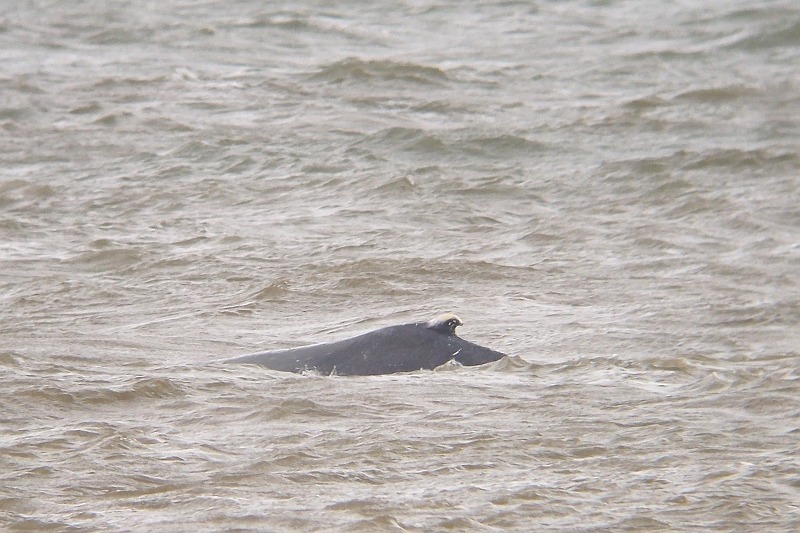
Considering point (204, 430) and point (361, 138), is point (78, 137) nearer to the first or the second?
point (361, 138)

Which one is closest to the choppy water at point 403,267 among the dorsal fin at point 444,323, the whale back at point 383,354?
the whale back at point 383,354

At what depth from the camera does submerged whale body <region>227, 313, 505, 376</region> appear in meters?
6.53

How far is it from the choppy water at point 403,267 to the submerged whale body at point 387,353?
0.09 meters

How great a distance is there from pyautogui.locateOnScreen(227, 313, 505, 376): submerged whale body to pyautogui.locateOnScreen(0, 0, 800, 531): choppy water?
0.09 meters

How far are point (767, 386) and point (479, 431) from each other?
1.46 meters

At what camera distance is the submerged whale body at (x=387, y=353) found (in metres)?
6.53

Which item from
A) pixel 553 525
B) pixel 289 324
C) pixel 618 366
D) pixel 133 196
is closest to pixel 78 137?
pixel 133 196

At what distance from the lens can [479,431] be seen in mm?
5871

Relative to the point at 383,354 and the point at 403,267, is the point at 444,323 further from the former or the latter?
the point at 403,267

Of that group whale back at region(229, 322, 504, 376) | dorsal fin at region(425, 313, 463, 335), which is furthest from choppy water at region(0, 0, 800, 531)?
dorsal fin at region(425, 313, 463, 335)

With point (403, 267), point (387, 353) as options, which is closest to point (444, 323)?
point (387, 353)

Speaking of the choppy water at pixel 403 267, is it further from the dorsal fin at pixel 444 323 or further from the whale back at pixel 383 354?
the dorsal fin at pixel 444 323

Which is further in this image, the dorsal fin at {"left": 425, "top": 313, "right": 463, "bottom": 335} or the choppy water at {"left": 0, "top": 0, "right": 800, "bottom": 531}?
the dorsal fin at {"left": 425, "top": 313, "right": 463, "bottom": 335}

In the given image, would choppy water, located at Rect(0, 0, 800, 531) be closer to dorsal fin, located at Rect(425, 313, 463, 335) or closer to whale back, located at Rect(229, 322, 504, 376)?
whale back, located at Rect(229, 322, 504, 376)
